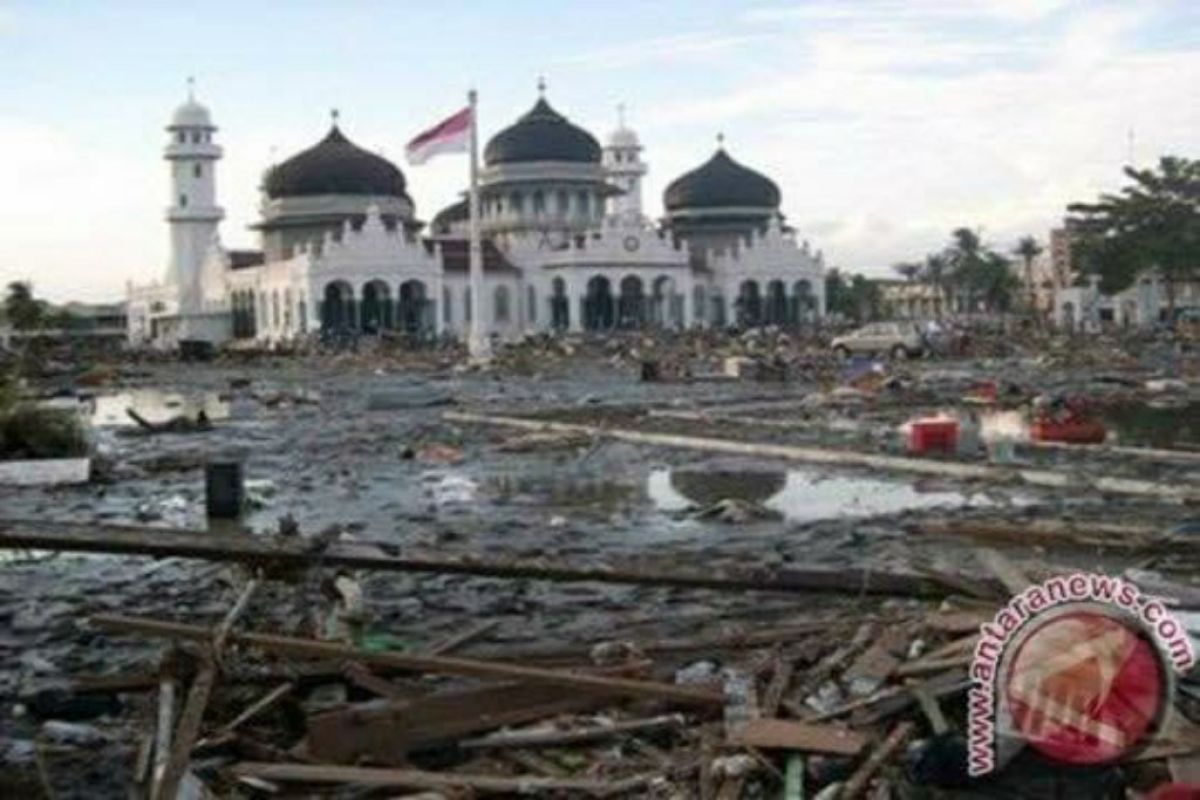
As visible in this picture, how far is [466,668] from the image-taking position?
7102mm

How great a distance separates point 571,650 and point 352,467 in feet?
43.6

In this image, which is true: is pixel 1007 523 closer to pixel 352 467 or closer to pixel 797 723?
pixel 797 723

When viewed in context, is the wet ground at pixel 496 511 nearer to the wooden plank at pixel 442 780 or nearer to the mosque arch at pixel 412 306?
the wooden plank at pixel 442 780

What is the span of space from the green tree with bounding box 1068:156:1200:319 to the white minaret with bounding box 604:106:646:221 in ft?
122

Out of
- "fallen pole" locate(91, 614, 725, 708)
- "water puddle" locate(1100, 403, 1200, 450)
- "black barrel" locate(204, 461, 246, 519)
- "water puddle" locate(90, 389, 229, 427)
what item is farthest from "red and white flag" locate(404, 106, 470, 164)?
"fallen pole" locate(91, 614, 725, 708)

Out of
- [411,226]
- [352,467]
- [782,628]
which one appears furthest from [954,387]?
[411,226]

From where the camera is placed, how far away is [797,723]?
256 inches

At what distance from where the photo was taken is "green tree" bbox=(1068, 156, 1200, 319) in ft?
256

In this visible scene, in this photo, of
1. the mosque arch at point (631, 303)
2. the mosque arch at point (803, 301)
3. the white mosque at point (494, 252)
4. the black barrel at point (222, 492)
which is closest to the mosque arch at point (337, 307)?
the white mosque at point (494, 252)

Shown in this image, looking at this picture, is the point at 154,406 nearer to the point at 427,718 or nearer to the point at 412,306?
the point at 427,718

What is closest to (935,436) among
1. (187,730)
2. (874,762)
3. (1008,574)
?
(1008,574)

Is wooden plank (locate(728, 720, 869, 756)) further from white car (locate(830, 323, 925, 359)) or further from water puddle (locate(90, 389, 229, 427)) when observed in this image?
white car (locate(830, 323, 925, 359))

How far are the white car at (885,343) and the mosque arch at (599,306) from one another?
126 feet

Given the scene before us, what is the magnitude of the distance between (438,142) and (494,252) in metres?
41.0
